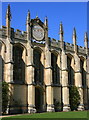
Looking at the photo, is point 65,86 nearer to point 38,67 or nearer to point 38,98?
point 38,98

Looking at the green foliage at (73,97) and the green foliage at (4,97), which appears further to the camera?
the green foliage at (73,97)

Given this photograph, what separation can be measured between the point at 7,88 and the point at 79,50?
2016 cm

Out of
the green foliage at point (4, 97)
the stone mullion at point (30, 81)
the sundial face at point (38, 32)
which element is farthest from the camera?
the sundial face at point (38, 32)

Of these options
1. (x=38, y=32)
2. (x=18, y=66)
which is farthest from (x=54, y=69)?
(x=18, y=66)

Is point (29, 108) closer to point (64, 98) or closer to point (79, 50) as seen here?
point (64, 98)

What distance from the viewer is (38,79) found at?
38.3 metres

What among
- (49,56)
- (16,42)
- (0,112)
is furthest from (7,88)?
(49,56)

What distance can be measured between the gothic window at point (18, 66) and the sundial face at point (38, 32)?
11.5 ft

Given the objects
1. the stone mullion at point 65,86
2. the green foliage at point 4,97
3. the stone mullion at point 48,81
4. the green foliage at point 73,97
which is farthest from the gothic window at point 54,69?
the green foliage at point 4,97

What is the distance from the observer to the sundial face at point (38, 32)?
125 ft

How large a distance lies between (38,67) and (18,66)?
165 inches

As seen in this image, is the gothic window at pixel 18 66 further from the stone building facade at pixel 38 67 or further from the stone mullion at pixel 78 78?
the stone mullion at pixel 78 78

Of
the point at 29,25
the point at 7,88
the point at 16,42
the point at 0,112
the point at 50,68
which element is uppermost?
the point at 29,25

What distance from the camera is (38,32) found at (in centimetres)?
3866
